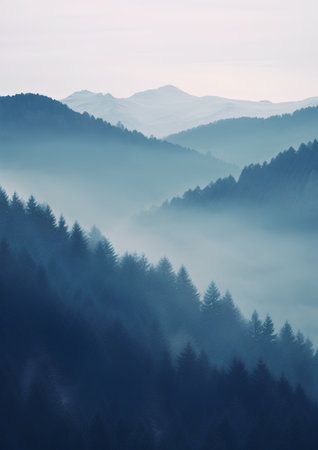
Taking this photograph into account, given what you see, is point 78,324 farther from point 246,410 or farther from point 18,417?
point 246,410

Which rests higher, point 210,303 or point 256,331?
point 210,303

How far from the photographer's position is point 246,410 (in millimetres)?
59969

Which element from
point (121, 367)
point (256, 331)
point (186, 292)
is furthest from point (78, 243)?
point (121, 367)

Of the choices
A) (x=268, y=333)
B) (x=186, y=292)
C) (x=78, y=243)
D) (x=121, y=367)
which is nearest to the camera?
(x=121, y=367)

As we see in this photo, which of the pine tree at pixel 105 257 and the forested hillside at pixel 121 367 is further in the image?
the pine tree at pixel 105 257

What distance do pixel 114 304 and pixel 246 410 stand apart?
22.4m

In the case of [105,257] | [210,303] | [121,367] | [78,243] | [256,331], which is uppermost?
[78,243]

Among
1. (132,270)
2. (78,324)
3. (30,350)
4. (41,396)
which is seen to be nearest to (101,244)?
(132,270)

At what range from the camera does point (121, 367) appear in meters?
61.4

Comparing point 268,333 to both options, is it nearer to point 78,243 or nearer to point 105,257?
point 105,257

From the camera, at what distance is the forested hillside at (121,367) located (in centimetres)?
5231

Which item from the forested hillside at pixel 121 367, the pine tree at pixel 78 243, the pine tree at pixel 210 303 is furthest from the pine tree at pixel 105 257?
the pine tree at pixel 210 303

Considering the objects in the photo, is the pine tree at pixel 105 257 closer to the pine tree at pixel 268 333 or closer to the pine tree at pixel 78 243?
the pine tree at pixel 78 243

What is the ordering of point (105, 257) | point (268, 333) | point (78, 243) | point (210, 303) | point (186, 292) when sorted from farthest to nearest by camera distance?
point (186, 292) < point (105, 257) < point (78, 243) < point (210, 303) < point (268, 333)
